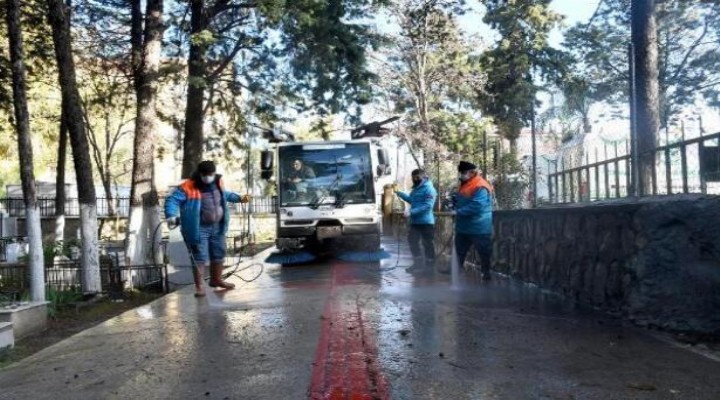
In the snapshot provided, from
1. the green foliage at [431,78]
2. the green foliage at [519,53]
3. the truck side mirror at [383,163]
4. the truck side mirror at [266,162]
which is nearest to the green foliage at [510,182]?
the truck side mirror at [383,163]

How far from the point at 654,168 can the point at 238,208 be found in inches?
1038

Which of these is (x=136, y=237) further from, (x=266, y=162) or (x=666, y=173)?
(x=666, y=173)

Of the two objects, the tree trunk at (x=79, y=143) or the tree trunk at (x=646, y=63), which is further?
the tree trunk at (x=646, y=63)

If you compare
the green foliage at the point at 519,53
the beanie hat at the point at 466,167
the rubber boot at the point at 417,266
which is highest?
the green foliage at the point at 519,53

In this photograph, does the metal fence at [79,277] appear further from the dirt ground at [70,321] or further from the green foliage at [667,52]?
the green foliage at [667,52]

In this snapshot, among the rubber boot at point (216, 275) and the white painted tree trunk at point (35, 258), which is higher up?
the white painted tree trunk at point (35, 258)

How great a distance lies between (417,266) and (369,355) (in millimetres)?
6899

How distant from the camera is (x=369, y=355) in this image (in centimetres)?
526

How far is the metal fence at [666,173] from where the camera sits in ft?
23.8

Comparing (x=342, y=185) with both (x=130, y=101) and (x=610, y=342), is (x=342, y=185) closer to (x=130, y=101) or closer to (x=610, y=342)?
(x=610, y=342)

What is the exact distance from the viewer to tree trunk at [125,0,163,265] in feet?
44.9

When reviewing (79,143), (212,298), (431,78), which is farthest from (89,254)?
(431,78)

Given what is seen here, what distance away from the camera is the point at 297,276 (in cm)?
1207

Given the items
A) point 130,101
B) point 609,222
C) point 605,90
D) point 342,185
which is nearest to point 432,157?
point 605,90
